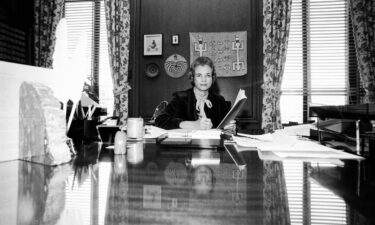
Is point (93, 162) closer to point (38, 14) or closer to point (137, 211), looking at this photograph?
point (137, 211)

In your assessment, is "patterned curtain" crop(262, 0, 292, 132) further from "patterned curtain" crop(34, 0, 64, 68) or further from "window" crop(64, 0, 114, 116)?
"patterned curtain" crop(34, 0, 64, 68)

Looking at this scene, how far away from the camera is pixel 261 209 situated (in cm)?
38

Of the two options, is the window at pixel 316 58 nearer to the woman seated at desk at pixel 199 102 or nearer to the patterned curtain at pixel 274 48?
the patterned curtain at pixel 274 48

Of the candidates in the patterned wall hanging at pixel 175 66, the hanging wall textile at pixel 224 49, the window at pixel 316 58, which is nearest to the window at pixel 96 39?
the patterned wall hanging at pixel 175 66

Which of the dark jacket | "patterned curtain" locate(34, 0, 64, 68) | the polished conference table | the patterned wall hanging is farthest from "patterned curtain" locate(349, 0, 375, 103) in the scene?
"patterned curtain" locate(34, 0, 64, 68)

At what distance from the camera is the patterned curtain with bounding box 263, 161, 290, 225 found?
0.35 m

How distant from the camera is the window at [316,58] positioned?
377 centimetres

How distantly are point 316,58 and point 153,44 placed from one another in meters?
2.33

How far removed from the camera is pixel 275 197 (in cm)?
44

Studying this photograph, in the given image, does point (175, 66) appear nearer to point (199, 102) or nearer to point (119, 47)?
point (119, 47)

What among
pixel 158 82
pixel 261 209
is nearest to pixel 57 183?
pixel 261 209

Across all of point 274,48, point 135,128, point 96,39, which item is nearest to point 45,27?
point 96,39

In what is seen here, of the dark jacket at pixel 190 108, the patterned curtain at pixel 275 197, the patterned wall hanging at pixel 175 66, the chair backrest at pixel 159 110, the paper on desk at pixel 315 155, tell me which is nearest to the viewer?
the patterned curtain at pixel 275 197

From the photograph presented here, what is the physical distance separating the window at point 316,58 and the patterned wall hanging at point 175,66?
4.78 ft
